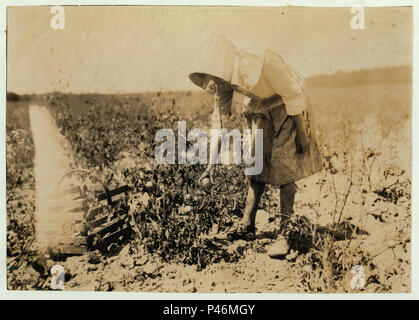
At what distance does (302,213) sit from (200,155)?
95 centimetres

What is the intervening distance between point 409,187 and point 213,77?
182 cm

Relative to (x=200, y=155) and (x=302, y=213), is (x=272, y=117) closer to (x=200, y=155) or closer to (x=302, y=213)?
(x=200, y=155)

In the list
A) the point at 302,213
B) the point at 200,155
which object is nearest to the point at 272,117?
the point at 200,155

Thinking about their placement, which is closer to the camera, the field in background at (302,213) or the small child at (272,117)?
the small child at (272,117)

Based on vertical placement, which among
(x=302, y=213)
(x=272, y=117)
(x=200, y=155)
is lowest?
(x=302, y=213)

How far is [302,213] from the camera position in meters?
3.01

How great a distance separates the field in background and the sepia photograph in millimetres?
11

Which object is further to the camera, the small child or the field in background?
the field in background

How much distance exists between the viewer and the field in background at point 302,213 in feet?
9.86

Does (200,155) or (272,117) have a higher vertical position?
(272,117)

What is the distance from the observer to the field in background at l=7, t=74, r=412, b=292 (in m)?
3.01

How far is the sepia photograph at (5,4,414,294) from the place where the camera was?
2.97 m

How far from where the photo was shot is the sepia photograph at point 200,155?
297 centimetres

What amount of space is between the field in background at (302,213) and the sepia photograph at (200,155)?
1 centimetres
